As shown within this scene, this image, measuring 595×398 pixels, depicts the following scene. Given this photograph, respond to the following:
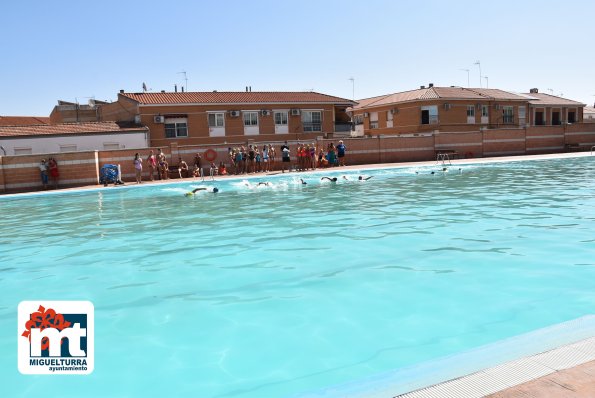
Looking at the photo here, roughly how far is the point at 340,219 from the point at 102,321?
697 cm

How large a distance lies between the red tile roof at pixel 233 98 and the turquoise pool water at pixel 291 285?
21.2 meters

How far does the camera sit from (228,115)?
34.9m

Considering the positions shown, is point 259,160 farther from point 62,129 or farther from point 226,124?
point 62,129

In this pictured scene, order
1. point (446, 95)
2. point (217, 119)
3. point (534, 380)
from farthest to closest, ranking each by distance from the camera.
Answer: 1. point (446, 95)
2. point (217, 119)
3. point (534, 380)

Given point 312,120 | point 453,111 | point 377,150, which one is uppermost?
point 453,111

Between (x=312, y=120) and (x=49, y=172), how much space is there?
63.6 feet

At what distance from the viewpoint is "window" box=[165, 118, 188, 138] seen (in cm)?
3381

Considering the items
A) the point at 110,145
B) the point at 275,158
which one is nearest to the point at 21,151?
the point at 110,145

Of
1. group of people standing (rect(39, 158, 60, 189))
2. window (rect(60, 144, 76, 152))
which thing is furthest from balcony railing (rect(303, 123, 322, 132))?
group of people standing (rect(39, 158, 60, 189))

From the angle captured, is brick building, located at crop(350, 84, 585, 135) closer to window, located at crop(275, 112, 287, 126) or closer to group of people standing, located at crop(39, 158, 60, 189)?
window, located at crop(275, 112, 287, 126)

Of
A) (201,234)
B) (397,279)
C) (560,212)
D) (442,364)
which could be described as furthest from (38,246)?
(560,212)

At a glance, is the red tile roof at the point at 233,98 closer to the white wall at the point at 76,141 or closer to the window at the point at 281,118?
the window at the point at 281,118

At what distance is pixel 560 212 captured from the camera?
11.6 m

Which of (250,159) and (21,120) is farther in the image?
(21,120)
